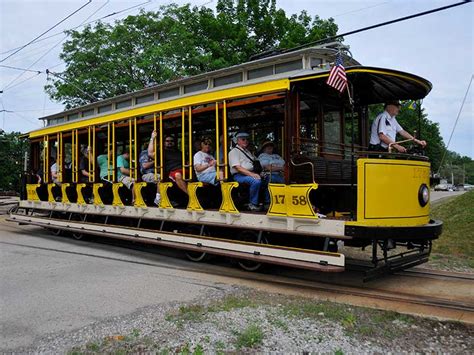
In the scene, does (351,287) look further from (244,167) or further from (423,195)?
(244,167)

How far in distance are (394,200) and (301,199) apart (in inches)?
47.4

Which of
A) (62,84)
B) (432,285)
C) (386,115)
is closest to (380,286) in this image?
(432,285)

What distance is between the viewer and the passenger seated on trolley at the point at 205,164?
7496mm

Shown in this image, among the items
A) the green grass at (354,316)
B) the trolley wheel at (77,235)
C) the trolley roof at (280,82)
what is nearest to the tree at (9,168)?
the trolley wheel at (77,235)

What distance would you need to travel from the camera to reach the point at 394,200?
5551 mm

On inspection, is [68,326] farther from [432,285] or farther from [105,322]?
[432,285]

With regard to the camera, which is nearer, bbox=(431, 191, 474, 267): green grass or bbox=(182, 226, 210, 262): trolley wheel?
bbox=(182, 226, 210, 262): trolley wheel

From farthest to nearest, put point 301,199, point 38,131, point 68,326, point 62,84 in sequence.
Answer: point 62,84, point 38,131, point 301,199, point 68,326

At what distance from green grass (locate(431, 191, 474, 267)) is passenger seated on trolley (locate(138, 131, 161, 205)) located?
5.67 m

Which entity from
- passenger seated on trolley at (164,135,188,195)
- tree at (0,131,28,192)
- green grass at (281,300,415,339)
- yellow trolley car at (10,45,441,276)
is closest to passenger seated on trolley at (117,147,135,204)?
yellow trolley car at (10,45,441,276)

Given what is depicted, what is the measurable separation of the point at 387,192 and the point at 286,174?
56.0 inches

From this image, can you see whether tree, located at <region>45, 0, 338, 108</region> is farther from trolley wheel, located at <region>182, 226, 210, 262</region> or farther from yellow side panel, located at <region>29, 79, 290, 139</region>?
trolley wheel, located at <region>182, 226, 210, 262</region>

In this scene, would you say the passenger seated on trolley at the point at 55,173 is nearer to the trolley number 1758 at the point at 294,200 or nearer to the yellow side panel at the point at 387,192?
the trolley number 1758 at the point at 294,200

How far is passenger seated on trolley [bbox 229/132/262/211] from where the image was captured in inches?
269
